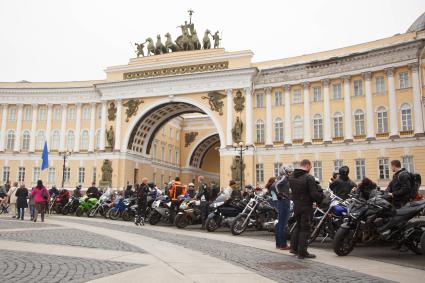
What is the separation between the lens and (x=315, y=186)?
8320 millimetres

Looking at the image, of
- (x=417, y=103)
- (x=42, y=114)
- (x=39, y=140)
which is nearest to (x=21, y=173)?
(x=39, y=140)

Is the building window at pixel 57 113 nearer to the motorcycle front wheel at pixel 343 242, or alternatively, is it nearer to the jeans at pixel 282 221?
the jeans at pixel 282 221

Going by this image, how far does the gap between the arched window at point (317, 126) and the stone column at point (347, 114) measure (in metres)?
2.23

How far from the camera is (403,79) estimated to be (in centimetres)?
3256

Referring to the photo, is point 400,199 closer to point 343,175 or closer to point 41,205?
point 343,175

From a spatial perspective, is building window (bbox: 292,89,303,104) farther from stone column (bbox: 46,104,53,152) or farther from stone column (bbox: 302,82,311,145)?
stone column (bbox: 46,104,53,152)

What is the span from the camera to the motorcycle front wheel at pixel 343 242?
859cm

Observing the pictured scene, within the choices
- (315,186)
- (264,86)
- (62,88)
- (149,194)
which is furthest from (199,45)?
(315,186)

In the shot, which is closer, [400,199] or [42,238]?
[400,199]

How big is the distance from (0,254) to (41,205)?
10.5 metres

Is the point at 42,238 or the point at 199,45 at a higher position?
the point at 199,45

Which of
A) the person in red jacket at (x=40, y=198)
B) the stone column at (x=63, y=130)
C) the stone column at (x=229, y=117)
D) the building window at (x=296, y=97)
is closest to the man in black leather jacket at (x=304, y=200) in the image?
the person in red jacket at (x=40, y=198)

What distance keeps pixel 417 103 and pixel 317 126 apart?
8.31 meters

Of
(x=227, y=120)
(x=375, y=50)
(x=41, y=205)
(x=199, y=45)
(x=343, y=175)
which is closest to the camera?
(x=343, y=175)
